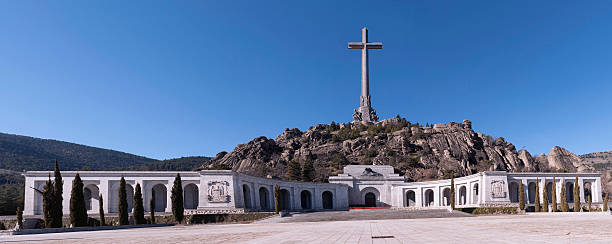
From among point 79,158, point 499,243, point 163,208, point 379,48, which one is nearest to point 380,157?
point 379,48

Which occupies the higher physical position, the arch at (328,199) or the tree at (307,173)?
the tree at (307,173)

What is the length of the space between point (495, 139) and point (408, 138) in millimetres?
20143

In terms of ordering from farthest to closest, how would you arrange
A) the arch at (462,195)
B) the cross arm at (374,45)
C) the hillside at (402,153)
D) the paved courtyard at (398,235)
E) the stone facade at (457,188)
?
the cross arm at (374,45)
the hillside at (402,153)
the arch at (462,195)
the stone facade at (457,188)
the paved courtyard at (398,235)

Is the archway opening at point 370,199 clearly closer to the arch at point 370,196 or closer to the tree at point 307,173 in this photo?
the arch at point 370,196

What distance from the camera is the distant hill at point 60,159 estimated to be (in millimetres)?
108438

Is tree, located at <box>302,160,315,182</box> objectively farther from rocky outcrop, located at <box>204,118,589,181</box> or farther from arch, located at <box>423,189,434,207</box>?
arch, located at <box>423,189,434,207</box>

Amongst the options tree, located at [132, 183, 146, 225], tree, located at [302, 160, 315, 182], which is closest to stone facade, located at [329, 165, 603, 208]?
tree, located at [302, 160, 315, 182]

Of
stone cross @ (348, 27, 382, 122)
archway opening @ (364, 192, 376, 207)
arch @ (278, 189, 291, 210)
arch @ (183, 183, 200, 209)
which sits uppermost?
stone cross @ (348, 27, 382, 122)

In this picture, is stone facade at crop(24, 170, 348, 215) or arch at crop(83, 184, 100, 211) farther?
arch at crop(83, 184, 100, 211)

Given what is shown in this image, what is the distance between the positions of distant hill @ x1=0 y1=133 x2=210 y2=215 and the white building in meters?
58.6

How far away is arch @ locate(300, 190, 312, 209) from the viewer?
2383 inches

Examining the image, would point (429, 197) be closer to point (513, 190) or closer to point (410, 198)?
point (410, 198)

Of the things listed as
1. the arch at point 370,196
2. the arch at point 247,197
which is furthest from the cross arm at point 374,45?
the arch at point 247,197

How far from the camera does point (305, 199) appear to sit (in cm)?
6156
